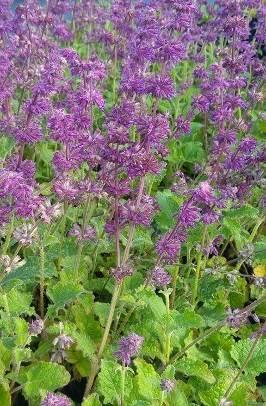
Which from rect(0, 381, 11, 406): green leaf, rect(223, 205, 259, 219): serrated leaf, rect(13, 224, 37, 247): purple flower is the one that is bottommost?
rect(0, 381, 11, 406): green leaf

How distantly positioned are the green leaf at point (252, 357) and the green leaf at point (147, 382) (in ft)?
1.33

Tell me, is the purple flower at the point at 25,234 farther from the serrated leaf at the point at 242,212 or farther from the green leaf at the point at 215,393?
the serrated leaf at the point at 242,212

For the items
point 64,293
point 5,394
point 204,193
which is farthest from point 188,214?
point 5,394

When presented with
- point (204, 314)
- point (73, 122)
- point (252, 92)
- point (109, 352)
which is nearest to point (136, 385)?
point (109, 352)

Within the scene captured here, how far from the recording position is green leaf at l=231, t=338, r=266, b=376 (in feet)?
9.37

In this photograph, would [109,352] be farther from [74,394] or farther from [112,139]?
[112,139]

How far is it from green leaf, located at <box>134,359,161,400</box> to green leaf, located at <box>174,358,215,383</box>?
0.16m

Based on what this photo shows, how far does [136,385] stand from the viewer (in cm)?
272

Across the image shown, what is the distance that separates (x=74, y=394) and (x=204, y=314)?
74 centimetres

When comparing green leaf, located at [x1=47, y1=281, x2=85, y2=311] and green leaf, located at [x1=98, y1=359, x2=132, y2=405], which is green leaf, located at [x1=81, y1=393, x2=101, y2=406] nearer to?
green leaf, located at [x1=98, y1=359, x2=132, y2=405]

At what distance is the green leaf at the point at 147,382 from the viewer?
2616mm

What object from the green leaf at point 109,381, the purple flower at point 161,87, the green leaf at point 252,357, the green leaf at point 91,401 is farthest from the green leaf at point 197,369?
the purple flower at point 161,87

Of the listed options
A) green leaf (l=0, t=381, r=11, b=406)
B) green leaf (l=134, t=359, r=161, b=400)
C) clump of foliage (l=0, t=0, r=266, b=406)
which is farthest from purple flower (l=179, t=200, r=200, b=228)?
green leaf (l=0, t=381, r=11, b=406)

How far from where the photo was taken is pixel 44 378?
104 inches
